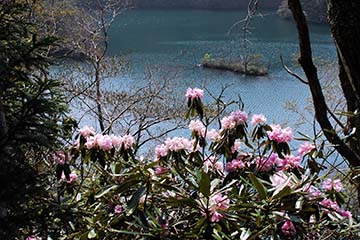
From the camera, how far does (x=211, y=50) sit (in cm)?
1194

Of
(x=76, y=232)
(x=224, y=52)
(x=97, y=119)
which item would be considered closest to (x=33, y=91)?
(x=76, y=232)

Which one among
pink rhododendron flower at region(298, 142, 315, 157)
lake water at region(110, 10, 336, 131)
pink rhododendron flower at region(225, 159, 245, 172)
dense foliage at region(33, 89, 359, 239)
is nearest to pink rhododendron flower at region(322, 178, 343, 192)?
dense foliage at region(33, 89, 359, 239)

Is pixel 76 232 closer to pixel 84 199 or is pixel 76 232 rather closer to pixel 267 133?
pixel 84 199

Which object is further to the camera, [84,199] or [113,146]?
[113,146]

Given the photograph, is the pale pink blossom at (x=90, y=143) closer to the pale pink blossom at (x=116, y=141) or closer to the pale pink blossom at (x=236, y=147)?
the pale pink blossom at (x=116, y=141)

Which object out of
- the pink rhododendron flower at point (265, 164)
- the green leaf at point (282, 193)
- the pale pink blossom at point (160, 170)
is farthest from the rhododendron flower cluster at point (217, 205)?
the pink rhododendron flower at point (265, 164)

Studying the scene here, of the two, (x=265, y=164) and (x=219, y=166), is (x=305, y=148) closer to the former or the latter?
(x=265, y=164)

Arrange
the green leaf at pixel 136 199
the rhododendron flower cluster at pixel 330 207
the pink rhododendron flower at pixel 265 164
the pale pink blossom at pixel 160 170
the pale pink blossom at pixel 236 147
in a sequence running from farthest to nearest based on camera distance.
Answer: the pale pink blossom at pixel 236 147 < the pink rhododendron flower at pixel 265 164 < the pale pink blossom at pixel 160 170 < the rhododendron flower cluster at pixel 330 207 < the green leaf at pixel 136 199

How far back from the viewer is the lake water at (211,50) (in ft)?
29.9

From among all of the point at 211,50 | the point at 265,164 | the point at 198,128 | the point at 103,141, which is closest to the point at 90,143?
the point at 103,141

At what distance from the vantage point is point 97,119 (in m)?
7.11

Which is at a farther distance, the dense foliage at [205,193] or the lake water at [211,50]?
the lake water at [211,50]

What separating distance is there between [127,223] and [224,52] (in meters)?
10.7

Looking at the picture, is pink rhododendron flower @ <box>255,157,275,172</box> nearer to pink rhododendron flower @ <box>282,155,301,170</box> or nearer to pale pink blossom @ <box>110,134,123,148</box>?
pink rhododendron flower @ <box>282,155,301,170</box>
